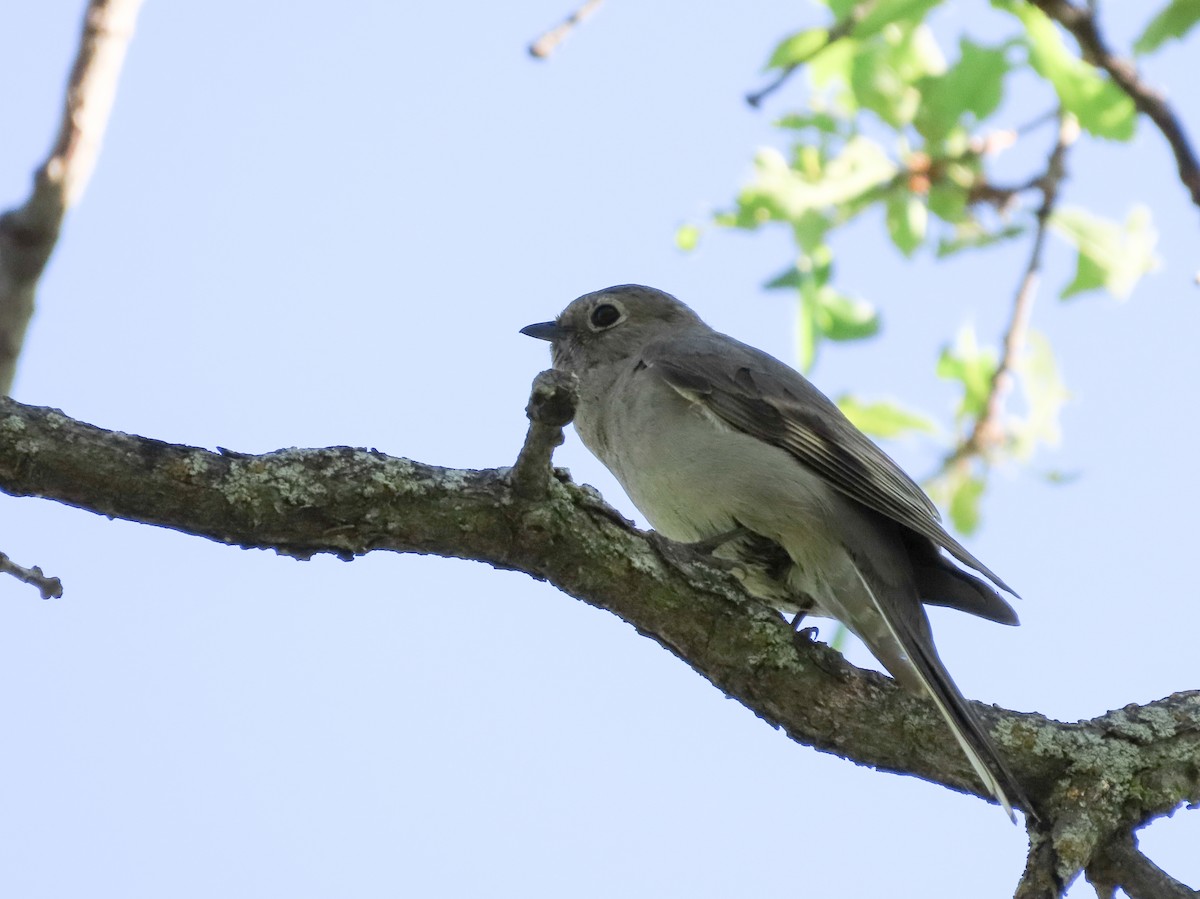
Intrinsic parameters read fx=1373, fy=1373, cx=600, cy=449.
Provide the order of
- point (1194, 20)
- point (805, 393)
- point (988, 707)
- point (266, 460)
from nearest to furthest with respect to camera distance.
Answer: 1. point (266, 460)
2. point (1194, 20)
3. point (988, 707)
4. point (805, 393)

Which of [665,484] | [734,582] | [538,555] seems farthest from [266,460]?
[665,484]

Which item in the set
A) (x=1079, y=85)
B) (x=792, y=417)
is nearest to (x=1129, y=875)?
(x=792, y=417)

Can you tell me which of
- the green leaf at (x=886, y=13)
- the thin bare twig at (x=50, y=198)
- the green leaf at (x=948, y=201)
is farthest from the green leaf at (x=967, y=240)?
the thin bare twig at (x=50, y=198)

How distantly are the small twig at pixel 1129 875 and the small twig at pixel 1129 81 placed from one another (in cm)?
221

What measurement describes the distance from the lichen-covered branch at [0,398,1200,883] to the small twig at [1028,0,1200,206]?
1.94m

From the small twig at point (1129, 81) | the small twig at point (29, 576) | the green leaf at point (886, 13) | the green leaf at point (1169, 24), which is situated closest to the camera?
the small twig at point (29, 576)

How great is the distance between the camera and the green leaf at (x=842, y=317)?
6.68 metres

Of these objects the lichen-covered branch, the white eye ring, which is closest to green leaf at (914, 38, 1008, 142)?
the white eye ring

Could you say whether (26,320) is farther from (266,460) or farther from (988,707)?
(988,707)

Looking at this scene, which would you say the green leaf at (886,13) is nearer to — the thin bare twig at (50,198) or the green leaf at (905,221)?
the green leaf at (905,221)

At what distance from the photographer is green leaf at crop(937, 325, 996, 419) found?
7.09m

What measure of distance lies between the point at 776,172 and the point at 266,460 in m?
3.23

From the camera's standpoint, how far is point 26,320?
15.5 ft

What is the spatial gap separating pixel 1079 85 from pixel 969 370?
1864 millimetres
